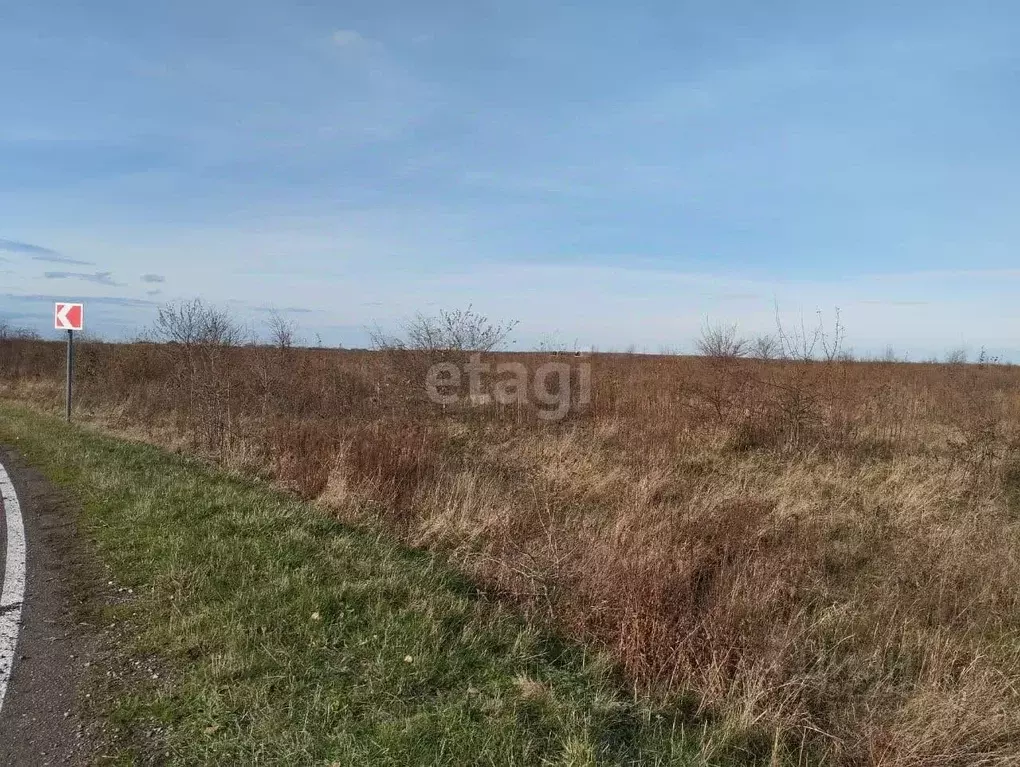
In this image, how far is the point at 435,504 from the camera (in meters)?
7.30

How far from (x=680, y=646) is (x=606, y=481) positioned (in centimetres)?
502

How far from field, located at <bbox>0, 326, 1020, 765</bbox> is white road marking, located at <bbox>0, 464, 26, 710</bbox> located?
8.85ft

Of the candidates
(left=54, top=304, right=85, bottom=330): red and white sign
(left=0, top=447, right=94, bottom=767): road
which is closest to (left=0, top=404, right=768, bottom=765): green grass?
(left=0, top=447, right=94, bottom=767): road

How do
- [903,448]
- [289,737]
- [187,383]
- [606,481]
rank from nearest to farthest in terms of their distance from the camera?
[289,737] < [606,481] < [903,448] < [187,383]

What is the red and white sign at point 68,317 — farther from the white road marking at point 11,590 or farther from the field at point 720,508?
the white road marking at point 11,590

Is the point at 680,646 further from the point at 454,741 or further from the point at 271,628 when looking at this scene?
the point at 271,628

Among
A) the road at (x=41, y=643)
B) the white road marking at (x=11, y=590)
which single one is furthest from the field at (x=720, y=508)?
the white road marking at (x=11, y=590)

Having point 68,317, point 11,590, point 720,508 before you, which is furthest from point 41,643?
point 68,317

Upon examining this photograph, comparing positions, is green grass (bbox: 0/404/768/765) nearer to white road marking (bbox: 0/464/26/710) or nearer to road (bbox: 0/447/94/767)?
road (bbox: 0/447/94/767)

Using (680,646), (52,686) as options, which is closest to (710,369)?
(680,646)

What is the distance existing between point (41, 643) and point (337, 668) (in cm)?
175

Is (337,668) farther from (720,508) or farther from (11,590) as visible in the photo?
(720,508)

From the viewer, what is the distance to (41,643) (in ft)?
12.5

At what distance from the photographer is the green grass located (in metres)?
3.01
